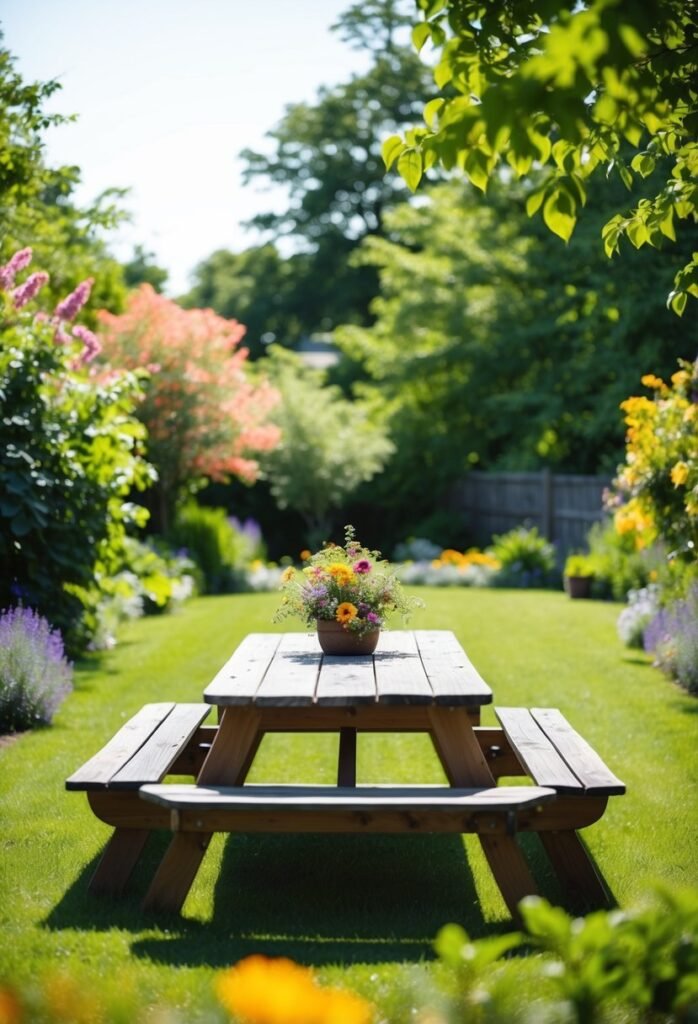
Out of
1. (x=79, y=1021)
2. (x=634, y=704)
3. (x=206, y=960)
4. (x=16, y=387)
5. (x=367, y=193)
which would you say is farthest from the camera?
(x=367, y=193)

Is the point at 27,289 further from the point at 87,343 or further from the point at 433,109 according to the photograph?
the point at 433,109

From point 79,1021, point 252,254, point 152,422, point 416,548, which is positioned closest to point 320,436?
point 416,548

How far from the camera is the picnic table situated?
12.9ft

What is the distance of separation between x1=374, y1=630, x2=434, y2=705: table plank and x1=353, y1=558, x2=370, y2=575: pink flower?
39 centimetres

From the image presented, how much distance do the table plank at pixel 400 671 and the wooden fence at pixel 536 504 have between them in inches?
487

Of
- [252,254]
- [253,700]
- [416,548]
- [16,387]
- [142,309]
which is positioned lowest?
[416,548]

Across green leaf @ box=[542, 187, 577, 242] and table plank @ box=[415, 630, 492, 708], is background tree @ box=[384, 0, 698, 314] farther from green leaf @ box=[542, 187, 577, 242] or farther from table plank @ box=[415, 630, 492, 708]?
table plank @ box=[415, 630, 492, 708]

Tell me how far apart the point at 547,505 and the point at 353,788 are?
15.8 metres

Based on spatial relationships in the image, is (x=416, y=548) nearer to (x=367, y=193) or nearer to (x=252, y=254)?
(x=367, y=193)

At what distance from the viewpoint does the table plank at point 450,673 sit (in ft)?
13.5

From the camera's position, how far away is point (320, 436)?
2238 centimetres

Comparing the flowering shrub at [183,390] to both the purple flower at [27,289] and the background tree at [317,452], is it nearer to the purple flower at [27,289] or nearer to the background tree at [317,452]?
the background tree at [317,452]

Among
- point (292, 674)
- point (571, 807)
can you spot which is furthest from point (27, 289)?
point (571, 807)

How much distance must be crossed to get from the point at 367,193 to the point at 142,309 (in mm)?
17897
